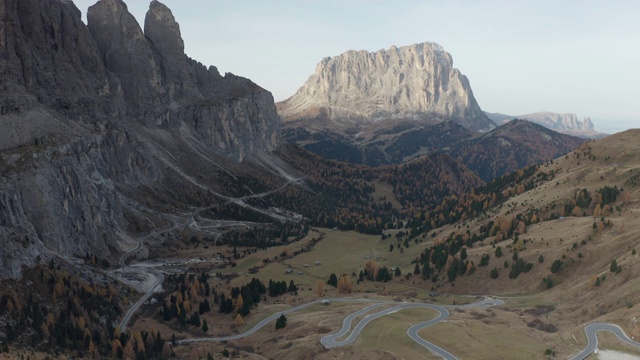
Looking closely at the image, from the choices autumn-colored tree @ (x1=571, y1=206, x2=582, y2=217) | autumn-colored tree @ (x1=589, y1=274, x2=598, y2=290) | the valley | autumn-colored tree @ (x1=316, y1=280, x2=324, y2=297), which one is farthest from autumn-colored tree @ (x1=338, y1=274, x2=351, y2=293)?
autumn-colored tree @ (x1=571, y1=206, x2=582, y2=217)

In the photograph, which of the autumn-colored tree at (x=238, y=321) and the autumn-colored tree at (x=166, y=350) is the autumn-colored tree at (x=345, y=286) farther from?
the autumn-colored tree at (x=166, y=350)

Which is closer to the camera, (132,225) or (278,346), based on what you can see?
(278,346)

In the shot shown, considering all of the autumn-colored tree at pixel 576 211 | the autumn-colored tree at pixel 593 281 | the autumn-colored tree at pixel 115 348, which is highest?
the autumn-colored tree at pixel 576 211

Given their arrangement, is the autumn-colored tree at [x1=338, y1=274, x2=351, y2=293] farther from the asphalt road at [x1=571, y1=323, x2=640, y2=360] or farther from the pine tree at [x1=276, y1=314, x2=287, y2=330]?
the asphalt road at [x1=571, y1=323, x2=640, y2=360]

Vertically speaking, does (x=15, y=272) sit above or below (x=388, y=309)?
above

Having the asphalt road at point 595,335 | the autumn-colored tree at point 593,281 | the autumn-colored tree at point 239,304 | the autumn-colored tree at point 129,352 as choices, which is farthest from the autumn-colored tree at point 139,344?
the autumn-colored tree at point 593,281

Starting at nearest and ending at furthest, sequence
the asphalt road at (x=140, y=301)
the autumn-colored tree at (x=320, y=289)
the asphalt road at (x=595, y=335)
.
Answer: the asphalt road at (x=595, y=335) < the asphalt road at (x=140, y=301) < the autumn-colored tree at (x=320, y=289)

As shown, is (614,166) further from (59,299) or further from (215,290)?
(59,299)

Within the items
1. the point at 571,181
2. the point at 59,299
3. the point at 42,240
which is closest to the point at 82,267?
the point at 42,240

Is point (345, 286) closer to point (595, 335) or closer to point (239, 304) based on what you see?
point (239, 304)

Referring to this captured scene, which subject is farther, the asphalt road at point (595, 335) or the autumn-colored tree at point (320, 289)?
the autumn-colored tree at point (320, 289)
